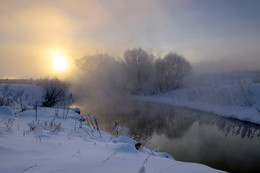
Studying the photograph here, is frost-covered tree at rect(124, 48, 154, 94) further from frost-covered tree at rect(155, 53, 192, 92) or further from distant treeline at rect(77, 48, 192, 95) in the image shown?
frost-covered tree at rect(155, 53, 192, 92)

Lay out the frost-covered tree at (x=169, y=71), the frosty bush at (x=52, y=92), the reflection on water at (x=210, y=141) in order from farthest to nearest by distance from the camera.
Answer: the frost-covered tree at (x=169, y=71)
the frosty bush at (x=52, y=92)
the reflection on water at (x=210, y=141)

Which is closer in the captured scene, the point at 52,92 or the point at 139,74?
the point at 52,92

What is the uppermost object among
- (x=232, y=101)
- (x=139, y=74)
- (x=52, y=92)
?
(x=139, y=74)

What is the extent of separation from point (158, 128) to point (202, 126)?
3.68 m

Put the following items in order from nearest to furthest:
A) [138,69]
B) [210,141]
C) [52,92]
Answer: [210,141] < [52,92] < [138,69]

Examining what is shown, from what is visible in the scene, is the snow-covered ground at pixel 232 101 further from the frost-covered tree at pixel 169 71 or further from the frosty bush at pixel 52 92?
the frosty bush at pixel 52 92

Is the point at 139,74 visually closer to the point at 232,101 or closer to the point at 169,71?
the point at 169,71

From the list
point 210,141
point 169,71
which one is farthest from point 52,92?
point 169,71

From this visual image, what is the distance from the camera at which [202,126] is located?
34.1 feet

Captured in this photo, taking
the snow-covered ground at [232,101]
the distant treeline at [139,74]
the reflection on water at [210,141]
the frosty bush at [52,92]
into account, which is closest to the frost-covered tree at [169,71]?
the distant treeline at [139,74]

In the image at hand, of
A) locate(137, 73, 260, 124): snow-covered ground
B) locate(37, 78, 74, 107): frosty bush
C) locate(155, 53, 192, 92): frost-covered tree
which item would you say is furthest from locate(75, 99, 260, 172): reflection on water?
locate(155, 53, 192, 92): frost-covered tree

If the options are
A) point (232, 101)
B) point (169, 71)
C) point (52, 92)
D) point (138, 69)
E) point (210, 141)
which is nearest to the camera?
point (210, 141)

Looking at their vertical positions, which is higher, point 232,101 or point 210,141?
point 232,101

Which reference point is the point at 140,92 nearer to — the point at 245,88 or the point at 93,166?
the point at 245,88
